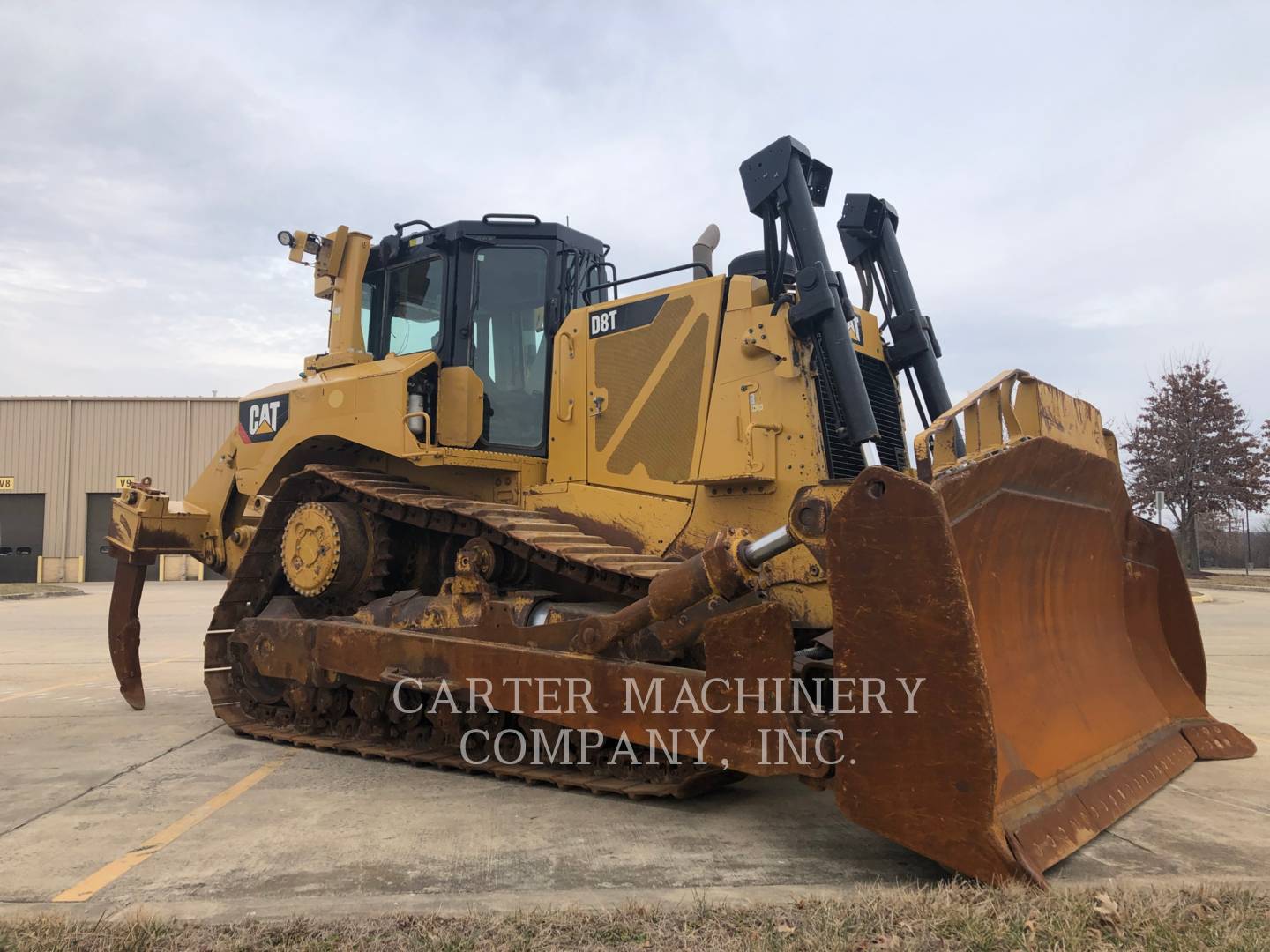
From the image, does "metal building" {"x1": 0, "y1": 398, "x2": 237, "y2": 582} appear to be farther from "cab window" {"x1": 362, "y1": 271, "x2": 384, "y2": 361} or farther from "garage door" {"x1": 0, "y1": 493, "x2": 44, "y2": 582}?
"cab window" {"x1": 362, "y1": 271, "x2": 384, "y2": 361}

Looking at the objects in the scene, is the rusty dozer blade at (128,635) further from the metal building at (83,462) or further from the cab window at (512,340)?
the metal building at (83,462)

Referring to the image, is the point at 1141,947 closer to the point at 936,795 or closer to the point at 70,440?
the point at 936,795

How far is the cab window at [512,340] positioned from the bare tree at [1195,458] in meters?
31.3

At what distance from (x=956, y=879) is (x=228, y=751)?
14.8 feet

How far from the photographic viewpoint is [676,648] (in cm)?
435

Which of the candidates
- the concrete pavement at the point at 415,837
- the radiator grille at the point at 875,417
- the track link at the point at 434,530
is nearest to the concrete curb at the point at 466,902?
the concrete pavement at the point at 415,837

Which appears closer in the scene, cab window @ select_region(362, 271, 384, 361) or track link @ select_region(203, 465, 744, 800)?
track link @ select_region(203, 465, 744, 800)

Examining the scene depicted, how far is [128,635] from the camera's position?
7.10 meters

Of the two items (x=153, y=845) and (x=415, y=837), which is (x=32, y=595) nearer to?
(x=153, y=845)

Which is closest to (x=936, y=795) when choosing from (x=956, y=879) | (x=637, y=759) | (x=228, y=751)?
(x=956, y=879)

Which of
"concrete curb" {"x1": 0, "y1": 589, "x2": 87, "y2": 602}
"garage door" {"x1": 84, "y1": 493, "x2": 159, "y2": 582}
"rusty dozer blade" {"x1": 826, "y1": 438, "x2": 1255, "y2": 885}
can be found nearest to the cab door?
"rusty dozer blade" {"x1": 826, "y1": 438, "x2": 1255, "y2": 885}

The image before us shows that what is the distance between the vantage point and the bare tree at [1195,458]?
31859 millimetres

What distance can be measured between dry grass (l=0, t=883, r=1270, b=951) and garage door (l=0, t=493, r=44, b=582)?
113 ft

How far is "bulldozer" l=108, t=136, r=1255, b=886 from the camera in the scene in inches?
128
